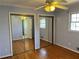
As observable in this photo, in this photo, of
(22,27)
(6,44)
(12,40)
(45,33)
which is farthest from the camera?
(45,33)

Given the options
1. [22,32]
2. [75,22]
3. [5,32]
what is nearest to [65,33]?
[75,22]

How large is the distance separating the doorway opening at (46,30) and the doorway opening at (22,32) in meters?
0.68

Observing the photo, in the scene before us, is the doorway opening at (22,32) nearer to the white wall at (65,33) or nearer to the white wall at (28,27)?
the white wall at (28,27)

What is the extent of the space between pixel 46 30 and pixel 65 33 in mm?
1198

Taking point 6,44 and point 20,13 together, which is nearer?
point 6,44

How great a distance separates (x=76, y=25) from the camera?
4.38 m

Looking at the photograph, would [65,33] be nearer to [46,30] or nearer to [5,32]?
[46,30]

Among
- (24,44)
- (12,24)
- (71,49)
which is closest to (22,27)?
(12,24)

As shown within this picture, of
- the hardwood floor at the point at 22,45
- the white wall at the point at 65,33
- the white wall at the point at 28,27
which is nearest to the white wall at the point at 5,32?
the hardwood floor at the point at 22,45

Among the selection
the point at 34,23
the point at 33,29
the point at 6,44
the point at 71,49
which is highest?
the point at 34,23

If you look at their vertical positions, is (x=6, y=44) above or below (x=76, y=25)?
below

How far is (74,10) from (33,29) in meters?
2.34

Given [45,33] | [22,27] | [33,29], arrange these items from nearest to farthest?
[22,27], [33,29], [45,33]

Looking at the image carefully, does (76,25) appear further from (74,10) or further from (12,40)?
(12,40)
